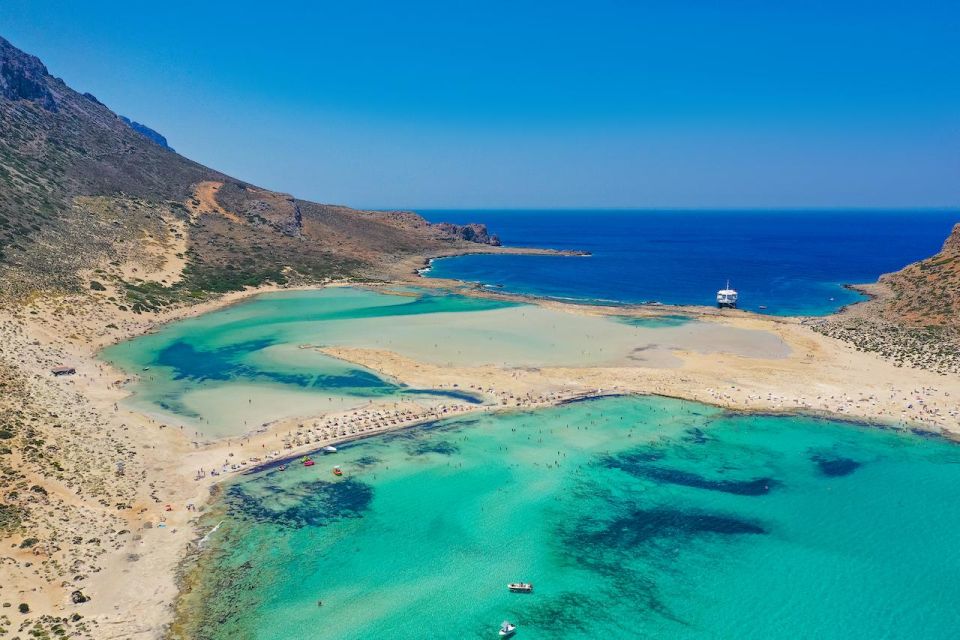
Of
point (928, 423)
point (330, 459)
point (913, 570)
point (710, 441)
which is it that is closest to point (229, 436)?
point (330, 459)

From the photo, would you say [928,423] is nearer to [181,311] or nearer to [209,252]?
[181,311]

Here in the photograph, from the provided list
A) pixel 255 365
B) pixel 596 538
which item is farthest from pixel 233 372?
pixel 596 538

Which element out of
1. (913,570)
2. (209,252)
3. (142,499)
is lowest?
(913,570)

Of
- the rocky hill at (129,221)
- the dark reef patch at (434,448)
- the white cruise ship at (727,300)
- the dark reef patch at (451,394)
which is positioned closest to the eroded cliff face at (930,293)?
the white cruise ship at (727,300)

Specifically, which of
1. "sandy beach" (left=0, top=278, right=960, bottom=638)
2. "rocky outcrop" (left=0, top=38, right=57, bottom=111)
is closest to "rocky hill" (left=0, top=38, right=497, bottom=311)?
"rocky outcrop" (left=0, top=38, right=57, bottom=111)

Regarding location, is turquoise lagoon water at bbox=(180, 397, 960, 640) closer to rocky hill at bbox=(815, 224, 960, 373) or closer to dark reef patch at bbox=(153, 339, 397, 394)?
dark reef patch at bbox=(153, 339, 397, 394)

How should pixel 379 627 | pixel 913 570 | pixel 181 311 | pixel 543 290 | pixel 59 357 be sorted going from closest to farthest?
pixel 379 627 < pixel 913 570 < pixel 59 357 < pixel 181 311 < pixel 543 290

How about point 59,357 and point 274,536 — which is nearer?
point 274,536
